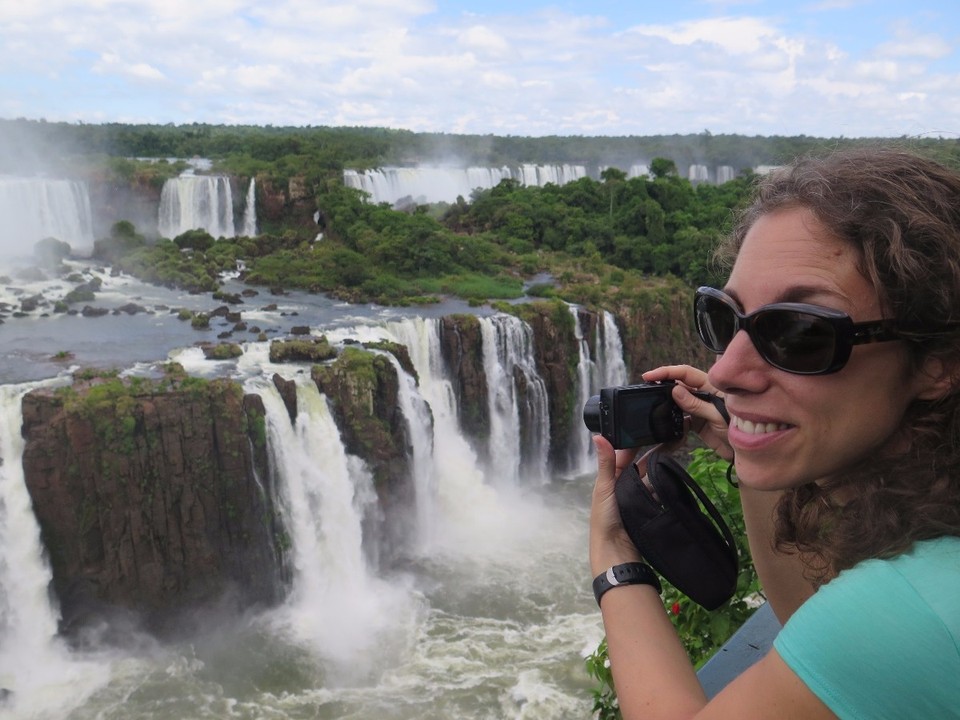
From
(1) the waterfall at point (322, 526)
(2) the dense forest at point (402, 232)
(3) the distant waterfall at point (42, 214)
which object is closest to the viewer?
(1) the waterfall at point (322, 526)

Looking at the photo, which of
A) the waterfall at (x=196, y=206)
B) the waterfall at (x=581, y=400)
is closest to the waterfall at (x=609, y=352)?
the waterfall at (x=581, y=400)

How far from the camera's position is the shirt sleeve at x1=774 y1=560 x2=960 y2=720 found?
88 centimetres

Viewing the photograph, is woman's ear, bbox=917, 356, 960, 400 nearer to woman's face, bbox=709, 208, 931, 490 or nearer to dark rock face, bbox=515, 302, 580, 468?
woman's face, bbox=709, 208, 931, 490

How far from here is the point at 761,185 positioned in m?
1.38

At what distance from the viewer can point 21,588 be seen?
10273 mm

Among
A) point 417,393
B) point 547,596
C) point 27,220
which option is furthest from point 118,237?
point 547,596

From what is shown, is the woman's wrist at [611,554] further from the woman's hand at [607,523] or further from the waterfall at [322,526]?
the waterfall at [322,526]

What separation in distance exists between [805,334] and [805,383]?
0.27ft

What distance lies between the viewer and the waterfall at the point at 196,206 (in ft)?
81.7

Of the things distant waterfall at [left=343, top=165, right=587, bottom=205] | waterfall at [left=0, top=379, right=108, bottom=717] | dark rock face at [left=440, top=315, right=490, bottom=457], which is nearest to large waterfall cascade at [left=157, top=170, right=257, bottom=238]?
distant waterfall at [left=343, top=165, right=587, bottom=205]

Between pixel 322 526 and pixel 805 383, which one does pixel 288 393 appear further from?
pixel 805 383

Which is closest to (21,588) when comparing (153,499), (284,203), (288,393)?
(153,499)

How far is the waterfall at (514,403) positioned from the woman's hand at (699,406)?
13604mm

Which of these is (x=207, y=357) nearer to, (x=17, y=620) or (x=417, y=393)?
(x=417, y=393)
